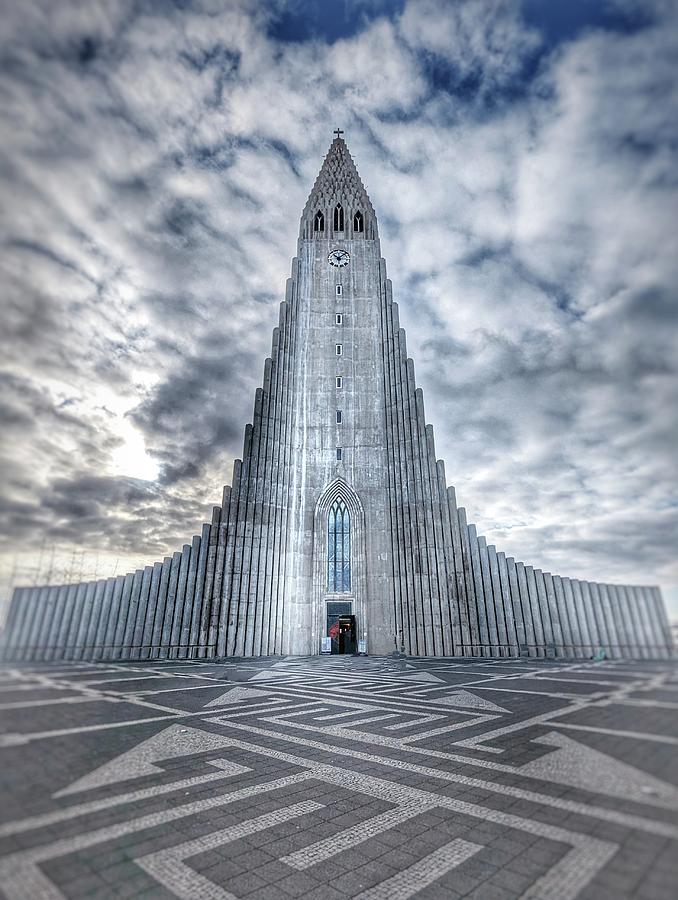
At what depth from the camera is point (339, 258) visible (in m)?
42.8

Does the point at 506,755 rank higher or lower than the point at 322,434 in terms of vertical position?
lower

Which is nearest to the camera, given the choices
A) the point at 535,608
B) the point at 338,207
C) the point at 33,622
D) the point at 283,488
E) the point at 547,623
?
the point at 33,622

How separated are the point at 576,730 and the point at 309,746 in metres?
6.24

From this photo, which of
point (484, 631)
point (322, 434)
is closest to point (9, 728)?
point (484, 631)

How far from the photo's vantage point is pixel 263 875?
147 inches

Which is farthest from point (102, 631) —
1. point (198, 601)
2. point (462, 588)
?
point (462, 588)

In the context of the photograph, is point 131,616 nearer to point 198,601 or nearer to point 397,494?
point 198,601

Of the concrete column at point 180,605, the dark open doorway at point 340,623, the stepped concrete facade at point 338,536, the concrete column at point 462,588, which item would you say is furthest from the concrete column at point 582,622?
the dark open doorway at point 340,623

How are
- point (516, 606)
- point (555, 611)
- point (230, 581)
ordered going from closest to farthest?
point (555, 611) < point (516, 606) < point (230, 581)

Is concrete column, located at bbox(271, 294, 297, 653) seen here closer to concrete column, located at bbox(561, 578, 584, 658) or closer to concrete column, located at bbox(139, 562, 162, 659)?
concrete column, located at bbox(139, 562, 162, 659)

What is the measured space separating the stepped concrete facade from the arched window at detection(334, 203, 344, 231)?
6.82 metres

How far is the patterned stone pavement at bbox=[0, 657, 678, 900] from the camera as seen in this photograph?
170 centimetres

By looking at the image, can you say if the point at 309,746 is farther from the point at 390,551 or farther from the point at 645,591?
the point at 390,551

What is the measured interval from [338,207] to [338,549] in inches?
1289
